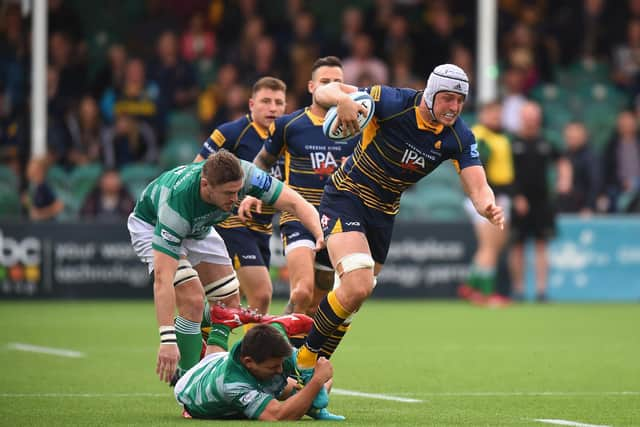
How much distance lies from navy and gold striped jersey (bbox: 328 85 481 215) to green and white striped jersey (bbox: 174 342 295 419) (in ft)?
5.22

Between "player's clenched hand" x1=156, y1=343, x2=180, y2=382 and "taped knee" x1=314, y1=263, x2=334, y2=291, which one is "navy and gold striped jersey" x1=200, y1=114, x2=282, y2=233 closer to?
"taped knee" x1=314, y1=263, x2=334, y2=291

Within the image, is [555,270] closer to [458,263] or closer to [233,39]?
[458,263]

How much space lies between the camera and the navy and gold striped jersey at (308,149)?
10.5 metres

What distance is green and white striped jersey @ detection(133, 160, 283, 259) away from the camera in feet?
25.8

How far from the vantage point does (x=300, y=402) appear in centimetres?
744

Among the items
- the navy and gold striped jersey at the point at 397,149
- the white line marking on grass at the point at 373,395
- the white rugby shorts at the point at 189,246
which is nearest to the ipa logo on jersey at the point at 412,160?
the navy and gold striped jersey at the point at 397,149

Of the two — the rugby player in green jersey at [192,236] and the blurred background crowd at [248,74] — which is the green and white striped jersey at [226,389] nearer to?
the rugby player in green jersey at [192,236]

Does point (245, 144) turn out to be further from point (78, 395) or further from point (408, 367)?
point (78, 395)

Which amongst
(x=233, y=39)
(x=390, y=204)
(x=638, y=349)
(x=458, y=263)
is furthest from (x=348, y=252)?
(x=233, y=39)

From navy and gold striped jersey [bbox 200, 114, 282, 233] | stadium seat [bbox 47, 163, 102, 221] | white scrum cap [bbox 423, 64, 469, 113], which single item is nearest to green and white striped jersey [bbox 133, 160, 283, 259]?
white scrum cap [bbox 423, 64, 469, 113]

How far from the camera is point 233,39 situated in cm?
2203

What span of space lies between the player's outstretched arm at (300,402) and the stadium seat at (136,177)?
11940 millimetres

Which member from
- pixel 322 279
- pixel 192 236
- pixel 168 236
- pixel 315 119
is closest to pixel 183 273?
pixel 192 236

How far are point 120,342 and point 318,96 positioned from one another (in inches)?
209
